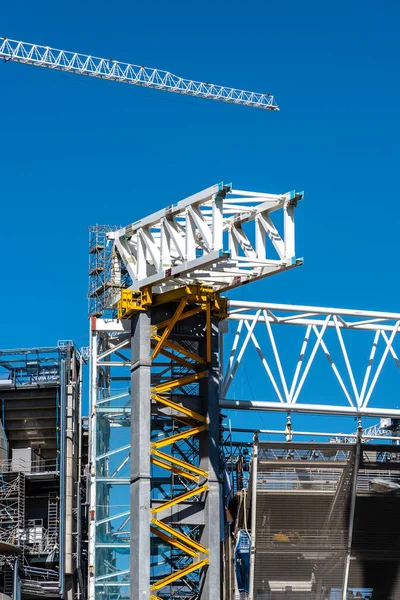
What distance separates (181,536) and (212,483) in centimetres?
287

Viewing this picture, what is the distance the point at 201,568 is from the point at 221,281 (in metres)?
12.7

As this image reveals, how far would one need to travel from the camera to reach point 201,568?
66.7m

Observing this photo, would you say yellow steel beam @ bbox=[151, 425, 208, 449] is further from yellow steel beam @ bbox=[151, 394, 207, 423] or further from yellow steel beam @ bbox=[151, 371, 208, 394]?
yellow steel beam @ bbox=[151, 371, 208, 394]

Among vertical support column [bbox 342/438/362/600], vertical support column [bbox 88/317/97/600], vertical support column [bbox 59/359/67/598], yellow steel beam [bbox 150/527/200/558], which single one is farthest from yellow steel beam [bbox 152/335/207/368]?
vertical support column [bbox 59/359/67/598]

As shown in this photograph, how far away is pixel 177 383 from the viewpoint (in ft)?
219

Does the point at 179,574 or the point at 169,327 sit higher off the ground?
the point at 169,327

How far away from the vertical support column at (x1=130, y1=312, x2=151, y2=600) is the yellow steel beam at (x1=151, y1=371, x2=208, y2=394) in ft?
3.44

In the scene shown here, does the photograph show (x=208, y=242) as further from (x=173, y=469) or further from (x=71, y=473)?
(x=71, y=473)

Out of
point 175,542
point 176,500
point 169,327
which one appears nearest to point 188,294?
point 169,327

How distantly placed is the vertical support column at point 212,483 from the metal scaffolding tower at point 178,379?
0.15 ft

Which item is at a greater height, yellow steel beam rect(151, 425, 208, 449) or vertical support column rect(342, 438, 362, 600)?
yellow steel beam rect(151, 425, 208, 449)

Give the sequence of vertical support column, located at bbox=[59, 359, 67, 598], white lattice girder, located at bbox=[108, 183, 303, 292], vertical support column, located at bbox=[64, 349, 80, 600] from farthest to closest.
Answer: vertical support column, located at bbox=[64, 349, 80, 600] < vertical support column, located at bbox=[59, 359, 67, 598] < white lattice girder, located at bbox=[108, 183, 303, 292]

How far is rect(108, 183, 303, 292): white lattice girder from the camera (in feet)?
203

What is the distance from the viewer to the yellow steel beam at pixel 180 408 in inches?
2611
